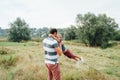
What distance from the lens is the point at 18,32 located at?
217ft

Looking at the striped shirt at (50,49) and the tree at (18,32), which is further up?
the tree at (18,32)

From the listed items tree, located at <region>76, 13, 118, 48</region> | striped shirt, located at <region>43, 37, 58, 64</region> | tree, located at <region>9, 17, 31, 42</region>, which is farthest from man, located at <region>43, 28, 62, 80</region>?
tree, located at <region>9, 17, 31, 42</region>

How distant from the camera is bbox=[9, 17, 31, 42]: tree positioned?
216 feet

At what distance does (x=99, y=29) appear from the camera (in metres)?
59.6

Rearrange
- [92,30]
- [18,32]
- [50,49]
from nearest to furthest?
[50,49] → [92,30] → [18,32]

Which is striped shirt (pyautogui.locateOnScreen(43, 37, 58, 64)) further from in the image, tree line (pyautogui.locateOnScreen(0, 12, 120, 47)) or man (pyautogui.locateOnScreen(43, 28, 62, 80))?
tree line (pyautogui.locateOnScreen(0, 12, 120, 47))

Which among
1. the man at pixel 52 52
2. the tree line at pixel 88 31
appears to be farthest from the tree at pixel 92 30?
the man at pixel 52 52

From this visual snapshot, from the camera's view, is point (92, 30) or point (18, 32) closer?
point (92, 30)

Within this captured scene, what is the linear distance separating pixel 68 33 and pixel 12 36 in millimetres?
19412

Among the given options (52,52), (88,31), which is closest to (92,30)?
(88,31)

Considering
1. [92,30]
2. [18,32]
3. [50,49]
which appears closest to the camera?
[50,49]

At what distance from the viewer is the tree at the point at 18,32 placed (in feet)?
216

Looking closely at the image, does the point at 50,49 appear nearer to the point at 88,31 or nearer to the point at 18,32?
the point at 88,31

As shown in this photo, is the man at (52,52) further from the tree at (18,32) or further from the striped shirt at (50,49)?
the tree at (18,32)
